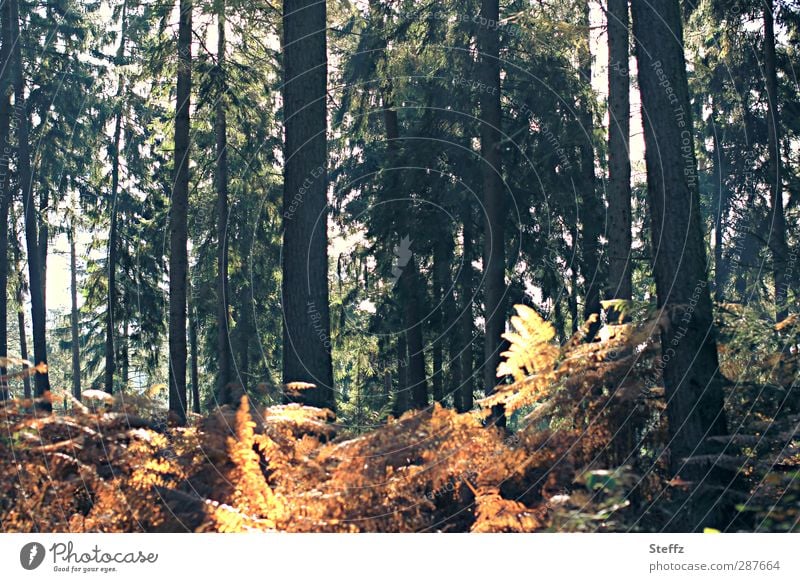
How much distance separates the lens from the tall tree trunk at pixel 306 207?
10188 millimetres

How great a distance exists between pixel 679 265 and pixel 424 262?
1314cm

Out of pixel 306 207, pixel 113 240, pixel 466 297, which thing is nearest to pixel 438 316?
pixel 466 297

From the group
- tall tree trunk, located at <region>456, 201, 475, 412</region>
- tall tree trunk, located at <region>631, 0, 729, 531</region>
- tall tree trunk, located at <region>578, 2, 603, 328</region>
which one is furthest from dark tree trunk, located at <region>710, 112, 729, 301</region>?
tall tree trunk, located at <region>631, 0, 729, 531</region>

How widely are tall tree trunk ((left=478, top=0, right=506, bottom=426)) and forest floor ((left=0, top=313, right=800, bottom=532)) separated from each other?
695cm

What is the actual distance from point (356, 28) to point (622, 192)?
374 inches

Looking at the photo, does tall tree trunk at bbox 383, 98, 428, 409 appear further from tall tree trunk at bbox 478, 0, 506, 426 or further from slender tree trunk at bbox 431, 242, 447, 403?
tall tree trunk at bbox 478, 0, 506, 426

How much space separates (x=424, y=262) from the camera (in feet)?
Answer: 69.9

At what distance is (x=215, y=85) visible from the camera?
16.7 meters

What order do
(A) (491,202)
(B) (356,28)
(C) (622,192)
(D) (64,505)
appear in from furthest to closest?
1. (B) (356,28)
2. (A) (491,202)
3. (C) (622,192)
4. (D) (64,505)

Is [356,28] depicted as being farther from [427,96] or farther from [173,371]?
[173,371]

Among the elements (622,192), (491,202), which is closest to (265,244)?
(491,202)

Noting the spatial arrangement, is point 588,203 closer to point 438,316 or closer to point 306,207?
point 438,316

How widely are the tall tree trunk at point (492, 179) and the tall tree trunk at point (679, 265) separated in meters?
7.27

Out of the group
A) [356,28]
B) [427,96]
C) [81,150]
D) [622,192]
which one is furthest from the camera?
[81,150]
